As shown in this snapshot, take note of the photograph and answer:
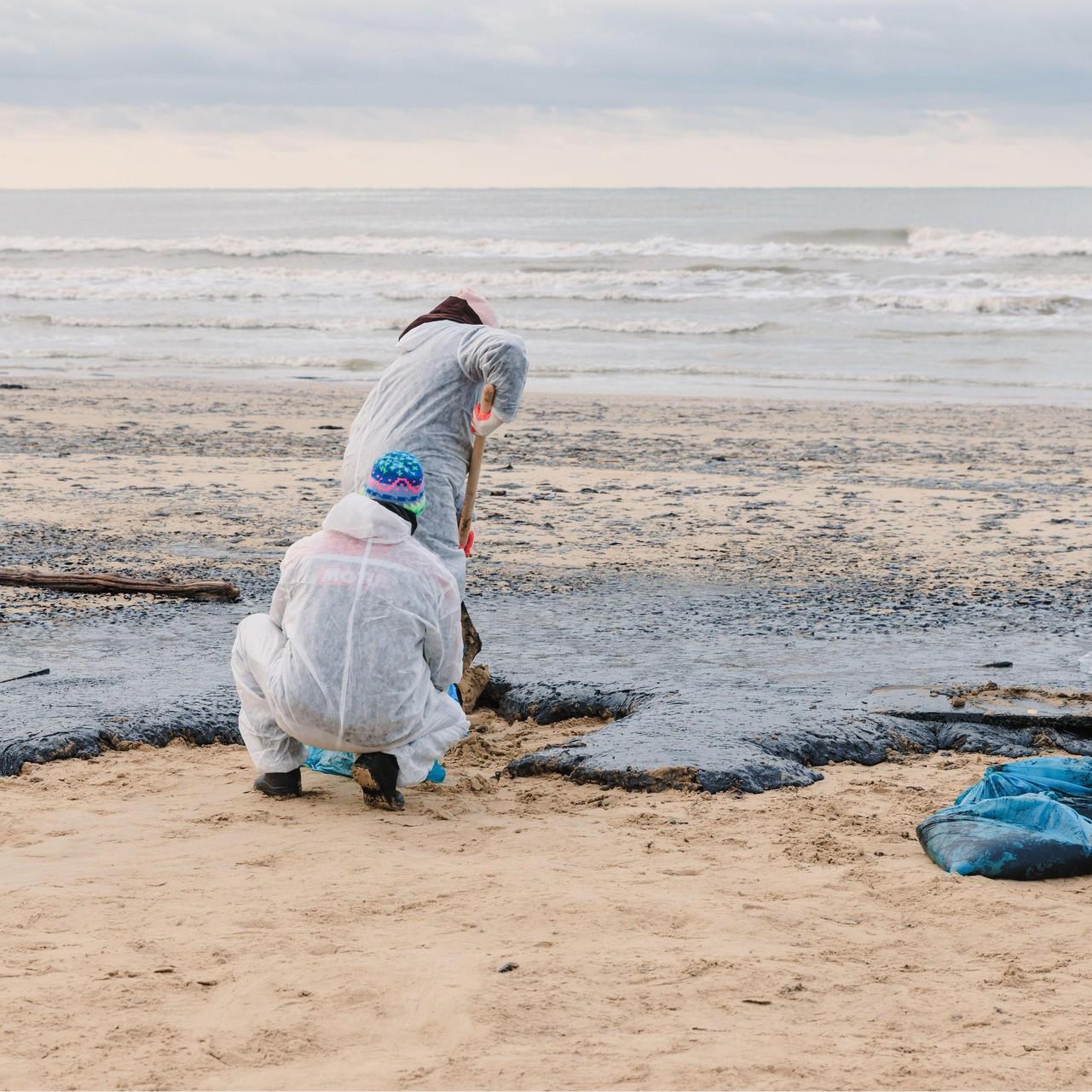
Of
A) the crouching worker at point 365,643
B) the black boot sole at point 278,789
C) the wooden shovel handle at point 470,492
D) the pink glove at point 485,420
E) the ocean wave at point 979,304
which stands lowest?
the black boot sole at point 278,789

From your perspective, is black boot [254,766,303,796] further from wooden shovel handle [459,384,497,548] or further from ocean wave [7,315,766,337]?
ocean wave [7,315,766,337]

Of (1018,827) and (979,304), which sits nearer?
(1018,827)

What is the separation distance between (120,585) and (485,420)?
3002 mm

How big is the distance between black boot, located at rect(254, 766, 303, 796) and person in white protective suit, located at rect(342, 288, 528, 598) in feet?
2.88

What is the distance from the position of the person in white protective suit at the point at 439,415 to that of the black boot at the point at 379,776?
74cm

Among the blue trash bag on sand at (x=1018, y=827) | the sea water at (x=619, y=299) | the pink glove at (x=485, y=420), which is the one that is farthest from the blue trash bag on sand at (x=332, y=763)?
the sea water at (x=619, y=299)

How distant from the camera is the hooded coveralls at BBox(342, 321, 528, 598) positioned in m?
4.79

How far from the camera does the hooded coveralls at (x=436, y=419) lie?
4.79 meters

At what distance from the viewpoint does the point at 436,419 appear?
4867 mm

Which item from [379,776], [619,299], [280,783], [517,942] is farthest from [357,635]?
[619,299]

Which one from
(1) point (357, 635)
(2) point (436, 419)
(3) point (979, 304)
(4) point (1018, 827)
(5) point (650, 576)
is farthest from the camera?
(3) point (979, 304)

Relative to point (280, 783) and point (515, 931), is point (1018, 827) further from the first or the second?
point (280, 783)

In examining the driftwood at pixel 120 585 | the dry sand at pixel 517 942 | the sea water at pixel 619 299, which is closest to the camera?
the dry sand at pixel 517 942

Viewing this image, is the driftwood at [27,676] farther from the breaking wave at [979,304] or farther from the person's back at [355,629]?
the breaking wave at [979,304]
